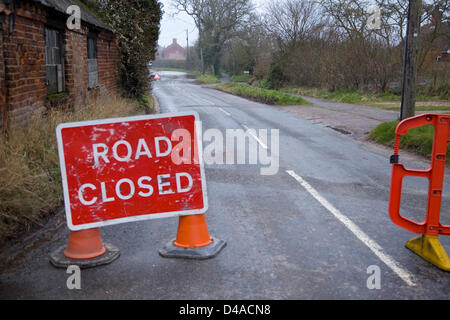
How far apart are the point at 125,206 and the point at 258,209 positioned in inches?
91.5

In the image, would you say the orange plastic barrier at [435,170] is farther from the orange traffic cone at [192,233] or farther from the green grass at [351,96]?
the green grass at [351,96]

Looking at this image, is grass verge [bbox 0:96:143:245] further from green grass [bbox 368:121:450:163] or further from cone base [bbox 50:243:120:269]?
green grass [bbox 368:121:450:163]

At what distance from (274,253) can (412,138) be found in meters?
8.64

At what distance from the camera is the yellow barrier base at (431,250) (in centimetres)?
473

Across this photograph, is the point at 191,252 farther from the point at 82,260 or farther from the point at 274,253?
the point at 82,260

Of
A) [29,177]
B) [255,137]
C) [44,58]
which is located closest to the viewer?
[29,177]

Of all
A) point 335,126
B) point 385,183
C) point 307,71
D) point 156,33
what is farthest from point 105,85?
point 307,71

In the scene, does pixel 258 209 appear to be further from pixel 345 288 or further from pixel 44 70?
pixel 44 70

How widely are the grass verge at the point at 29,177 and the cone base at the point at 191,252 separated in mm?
1746

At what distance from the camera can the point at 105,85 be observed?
16594 millimetres

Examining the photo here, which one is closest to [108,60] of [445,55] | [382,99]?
[382,99]

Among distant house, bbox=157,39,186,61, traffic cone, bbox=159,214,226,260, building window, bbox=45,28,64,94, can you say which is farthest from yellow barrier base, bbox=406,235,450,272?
distant house, bbox=157,39,186,61

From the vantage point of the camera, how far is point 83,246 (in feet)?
16.2

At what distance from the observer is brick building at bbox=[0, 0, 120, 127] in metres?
7.84
